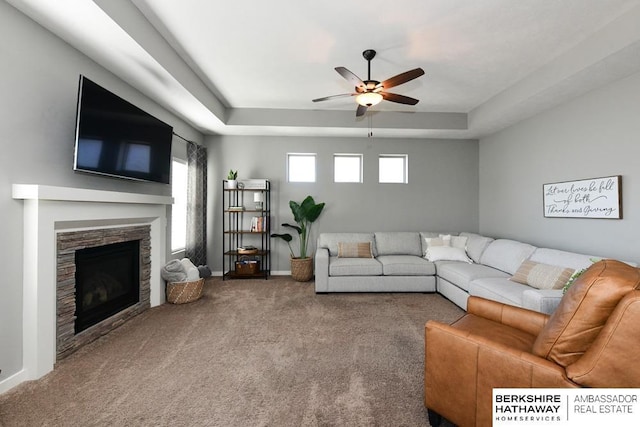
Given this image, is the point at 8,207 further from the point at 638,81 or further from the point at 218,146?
the point at 638,81

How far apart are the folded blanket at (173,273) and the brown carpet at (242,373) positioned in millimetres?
405

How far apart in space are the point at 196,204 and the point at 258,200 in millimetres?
1017

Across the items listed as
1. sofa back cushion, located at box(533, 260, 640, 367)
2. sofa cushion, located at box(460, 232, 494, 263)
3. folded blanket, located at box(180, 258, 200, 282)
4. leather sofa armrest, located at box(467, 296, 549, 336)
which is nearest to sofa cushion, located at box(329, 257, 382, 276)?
sofa cushion, located at box(460, 232, 494, 263)

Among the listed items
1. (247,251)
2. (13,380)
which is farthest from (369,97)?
(13,380)

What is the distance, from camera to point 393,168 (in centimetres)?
536

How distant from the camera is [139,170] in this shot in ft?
10.1

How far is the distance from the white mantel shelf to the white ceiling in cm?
125

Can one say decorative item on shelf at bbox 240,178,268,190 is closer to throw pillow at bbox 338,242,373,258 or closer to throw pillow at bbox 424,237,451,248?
throw pillow at bbox 338,242,373,258

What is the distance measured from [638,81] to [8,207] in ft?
17.8

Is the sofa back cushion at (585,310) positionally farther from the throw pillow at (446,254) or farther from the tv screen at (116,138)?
the tv screen at (116,138)

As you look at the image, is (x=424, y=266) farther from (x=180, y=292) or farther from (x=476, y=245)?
(x=180, y=292)

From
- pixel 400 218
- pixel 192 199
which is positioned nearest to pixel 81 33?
pixel 192 199

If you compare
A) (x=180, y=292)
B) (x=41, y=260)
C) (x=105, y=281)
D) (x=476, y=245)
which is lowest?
(x=180, y=292)

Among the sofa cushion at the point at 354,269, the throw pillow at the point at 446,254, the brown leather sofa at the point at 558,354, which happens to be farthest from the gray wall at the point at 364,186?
the brown leather sofa at the point at 558,354
